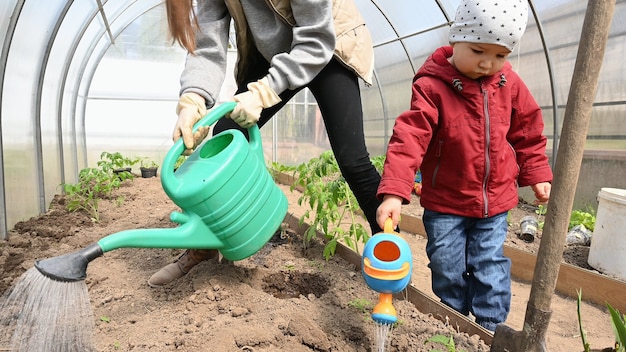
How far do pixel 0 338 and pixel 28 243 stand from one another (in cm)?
145

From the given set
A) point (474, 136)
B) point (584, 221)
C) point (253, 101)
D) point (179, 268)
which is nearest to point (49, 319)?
point (179, 268)

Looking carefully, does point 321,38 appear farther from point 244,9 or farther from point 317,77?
point 244,9

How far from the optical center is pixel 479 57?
149 cm

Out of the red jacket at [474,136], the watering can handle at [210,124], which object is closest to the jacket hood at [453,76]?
the red jacket at [474,136]

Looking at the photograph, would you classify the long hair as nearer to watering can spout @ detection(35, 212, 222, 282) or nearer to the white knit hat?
watering can spout @ detection(35, 212, 222, 282)

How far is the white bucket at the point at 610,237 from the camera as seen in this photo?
2.45 metres

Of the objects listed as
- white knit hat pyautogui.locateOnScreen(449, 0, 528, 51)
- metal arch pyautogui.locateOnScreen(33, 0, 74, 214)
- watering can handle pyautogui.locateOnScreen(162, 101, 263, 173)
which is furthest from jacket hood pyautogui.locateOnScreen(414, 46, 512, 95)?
metal arch pyautogui.locateOnScreen(33, 0, 74, 214)

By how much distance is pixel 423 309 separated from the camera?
165 centimetres

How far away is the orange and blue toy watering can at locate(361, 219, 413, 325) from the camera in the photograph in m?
1.16

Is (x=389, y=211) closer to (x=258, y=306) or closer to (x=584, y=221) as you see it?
(x=258, y=306)

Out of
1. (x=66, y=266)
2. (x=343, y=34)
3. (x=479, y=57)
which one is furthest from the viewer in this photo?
(x=343, y=34)

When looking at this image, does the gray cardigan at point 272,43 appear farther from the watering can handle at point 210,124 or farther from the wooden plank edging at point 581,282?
the wooden plank edging at point 581,282

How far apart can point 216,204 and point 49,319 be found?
0.62 meters

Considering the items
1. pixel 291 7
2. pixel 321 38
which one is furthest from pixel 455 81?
pixel 291 7
